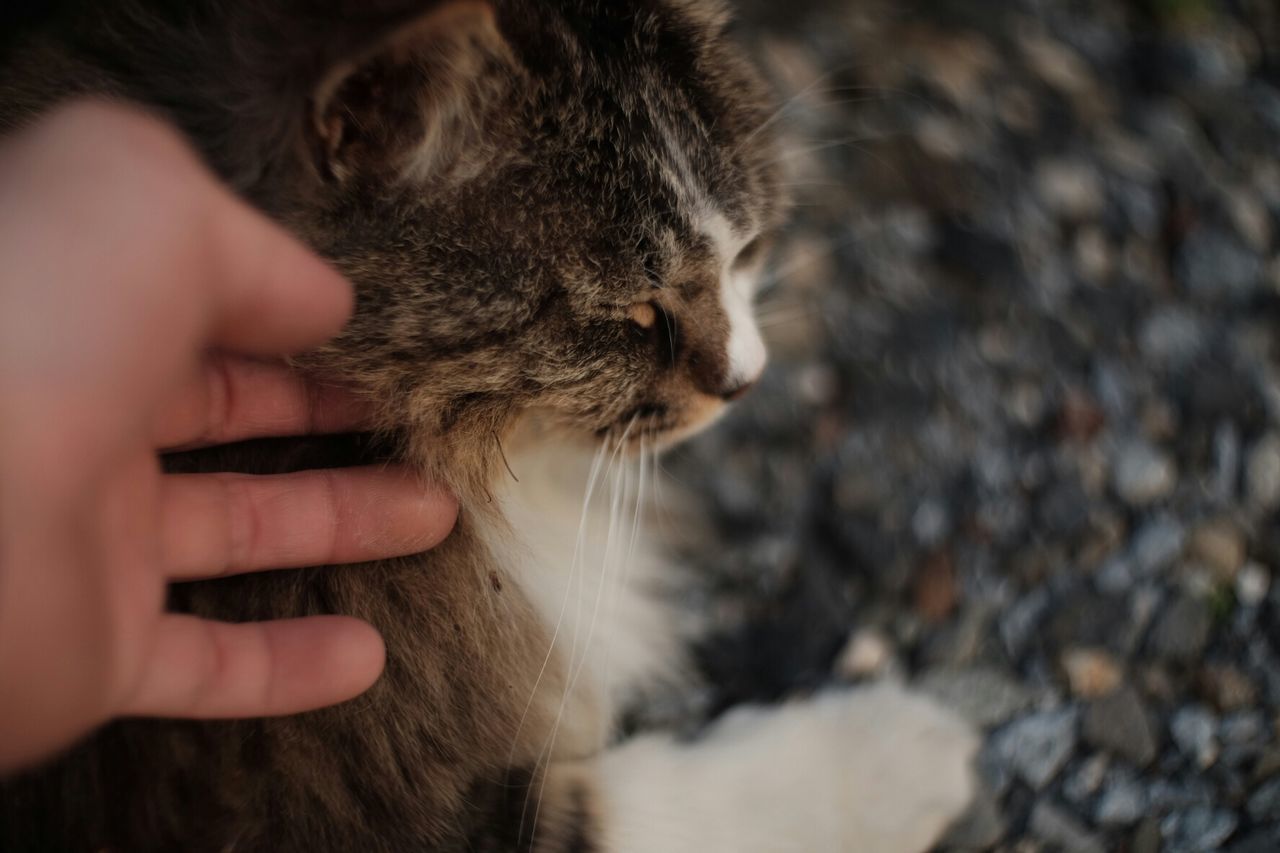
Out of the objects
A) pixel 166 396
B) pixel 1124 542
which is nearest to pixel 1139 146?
pixel 1124 542

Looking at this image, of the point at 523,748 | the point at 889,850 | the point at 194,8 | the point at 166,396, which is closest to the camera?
the point at 166,396

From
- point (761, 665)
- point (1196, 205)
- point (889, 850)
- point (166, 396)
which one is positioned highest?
point (1196, 205)

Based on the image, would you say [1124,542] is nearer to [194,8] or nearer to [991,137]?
[991,137]

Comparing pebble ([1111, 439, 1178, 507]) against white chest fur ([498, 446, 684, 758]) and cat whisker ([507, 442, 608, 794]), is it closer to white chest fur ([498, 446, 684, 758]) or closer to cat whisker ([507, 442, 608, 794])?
white chest fur ([498, 446, 684, 758])

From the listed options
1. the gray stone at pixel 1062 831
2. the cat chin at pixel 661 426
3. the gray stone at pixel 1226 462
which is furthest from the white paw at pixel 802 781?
the gray stone at pixel 1226 462

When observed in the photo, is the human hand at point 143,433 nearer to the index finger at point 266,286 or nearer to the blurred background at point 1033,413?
the index finger at point 266,286

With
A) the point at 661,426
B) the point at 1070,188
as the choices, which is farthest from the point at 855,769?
the point at 1070,188

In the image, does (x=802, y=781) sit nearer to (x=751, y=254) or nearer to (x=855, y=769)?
(x=855, y=769)
